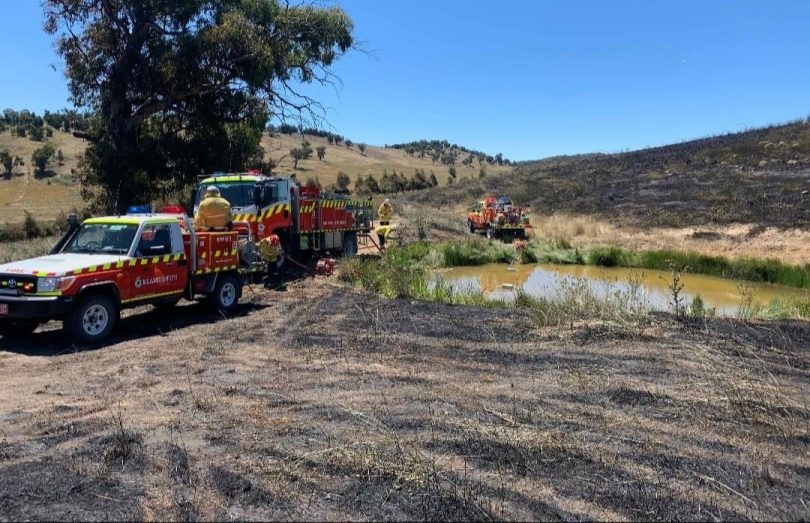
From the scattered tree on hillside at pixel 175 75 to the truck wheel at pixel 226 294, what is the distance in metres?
10.7

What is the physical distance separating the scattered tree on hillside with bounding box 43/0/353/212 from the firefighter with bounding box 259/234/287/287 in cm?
749

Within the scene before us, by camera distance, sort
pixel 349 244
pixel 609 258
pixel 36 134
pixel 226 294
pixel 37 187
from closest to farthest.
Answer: pixel 226 294
pixel 349 244
pixel 609 258
pixel 37 187
pixel 36 134

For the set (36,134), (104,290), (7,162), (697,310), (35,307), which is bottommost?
(697,310)

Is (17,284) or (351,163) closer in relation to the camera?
(17,284)

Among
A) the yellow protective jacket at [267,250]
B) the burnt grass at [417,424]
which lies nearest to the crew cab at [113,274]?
the burnt grass at [417,424]

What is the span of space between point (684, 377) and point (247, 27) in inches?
721

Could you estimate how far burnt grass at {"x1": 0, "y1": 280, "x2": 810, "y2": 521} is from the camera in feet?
13.7

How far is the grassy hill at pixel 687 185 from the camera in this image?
31422mm

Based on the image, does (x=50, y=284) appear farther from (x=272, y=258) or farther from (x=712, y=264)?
(x=712, y=264)

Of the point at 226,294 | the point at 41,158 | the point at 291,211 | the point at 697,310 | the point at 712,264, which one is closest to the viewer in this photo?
the point at 697,310

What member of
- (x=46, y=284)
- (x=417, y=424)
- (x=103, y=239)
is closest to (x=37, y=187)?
(x=103, y=239)

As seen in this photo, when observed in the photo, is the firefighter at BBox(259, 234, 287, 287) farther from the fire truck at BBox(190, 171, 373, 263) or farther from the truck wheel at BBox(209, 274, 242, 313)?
the truck wheel at BBox(209, 274, 242, 313)

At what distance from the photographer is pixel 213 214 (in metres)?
12.5

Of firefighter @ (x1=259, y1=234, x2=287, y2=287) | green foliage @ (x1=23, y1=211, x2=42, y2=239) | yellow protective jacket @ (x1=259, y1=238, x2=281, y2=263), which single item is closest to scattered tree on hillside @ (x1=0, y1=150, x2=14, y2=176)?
green foliage @ (x1=23, y1=211, x2=42, y2=239)
